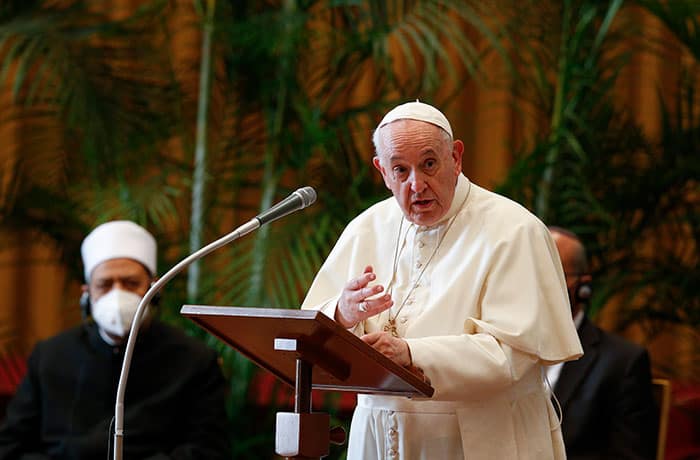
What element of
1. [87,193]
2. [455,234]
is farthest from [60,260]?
[455,234]

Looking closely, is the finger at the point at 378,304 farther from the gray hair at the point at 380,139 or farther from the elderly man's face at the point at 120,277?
the elderly man's face at the point at 120,277

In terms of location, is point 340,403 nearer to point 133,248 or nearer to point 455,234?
point 133,248

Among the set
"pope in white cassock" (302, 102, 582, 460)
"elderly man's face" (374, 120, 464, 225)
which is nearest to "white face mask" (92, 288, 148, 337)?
"pope in white cassock" (302, 102, 582, 460)

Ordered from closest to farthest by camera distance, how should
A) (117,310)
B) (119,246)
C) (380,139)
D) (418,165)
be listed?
(418,165) → (380,139) → (117,310) → (119,246)

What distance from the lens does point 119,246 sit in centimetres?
469

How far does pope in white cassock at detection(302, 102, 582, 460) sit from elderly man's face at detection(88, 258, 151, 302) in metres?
1.38

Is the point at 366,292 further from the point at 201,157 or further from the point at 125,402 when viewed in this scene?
the point at 201,157

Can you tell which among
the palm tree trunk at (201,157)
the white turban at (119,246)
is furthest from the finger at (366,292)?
the palm tree trunk at (201,157)

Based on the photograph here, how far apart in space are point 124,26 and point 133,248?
6.64ft

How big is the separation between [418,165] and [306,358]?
59cm

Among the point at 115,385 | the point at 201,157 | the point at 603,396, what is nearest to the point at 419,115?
the point at 603,396

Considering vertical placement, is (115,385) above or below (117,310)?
below

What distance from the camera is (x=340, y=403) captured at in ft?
20.9

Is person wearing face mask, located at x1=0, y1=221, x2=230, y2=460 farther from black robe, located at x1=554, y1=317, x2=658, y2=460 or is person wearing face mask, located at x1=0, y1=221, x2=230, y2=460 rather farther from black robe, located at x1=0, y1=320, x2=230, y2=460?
black robe, located at x1=554, y1=317, x2=658, y2=460
